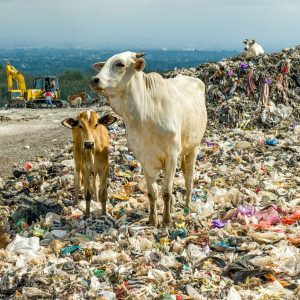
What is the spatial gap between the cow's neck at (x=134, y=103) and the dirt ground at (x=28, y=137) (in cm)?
494

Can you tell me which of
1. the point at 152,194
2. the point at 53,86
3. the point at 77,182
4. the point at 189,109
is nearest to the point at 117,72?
the point at 189,109

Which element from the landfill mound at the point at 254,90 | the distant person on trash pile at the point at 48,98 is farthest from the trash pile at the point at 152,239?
the distant person on trash pile at the point at 48,98

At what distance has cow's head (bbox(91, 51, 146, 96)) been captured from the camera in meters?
5.30

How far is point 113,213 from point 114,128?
21.4 ft

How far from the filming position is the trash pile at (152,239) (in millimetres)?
4688

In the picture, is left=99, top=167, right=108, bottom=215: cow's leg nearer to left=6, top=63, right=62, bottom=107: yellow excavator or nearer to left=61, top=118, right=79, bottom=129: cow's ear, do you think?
left=61, top=118, right=79, bottom=129: cow's ear

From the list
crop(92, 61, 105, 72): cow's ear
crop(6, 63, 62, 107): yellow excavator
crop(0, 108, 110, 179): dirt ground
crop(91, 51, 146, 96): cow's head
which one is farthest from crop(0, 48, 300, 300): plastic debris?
crop(6, 63, 62, 107): yellow excavator

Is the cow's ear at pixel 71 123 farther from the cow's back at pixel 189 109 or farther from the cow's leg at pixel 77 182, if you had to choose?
the cow's back at pixel 189 109

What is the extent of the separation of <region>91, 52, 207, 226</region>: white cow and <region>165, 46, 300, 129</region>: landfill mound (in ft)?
25.4

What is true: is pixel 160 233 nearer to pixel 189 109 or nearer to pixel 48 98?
pixel 189 109

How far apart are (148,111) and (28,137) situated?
28.3 ft

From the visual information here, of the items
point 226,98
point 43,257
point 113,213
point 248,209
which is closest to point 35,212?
point 113,213

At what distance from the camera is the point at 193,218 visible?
636 cm

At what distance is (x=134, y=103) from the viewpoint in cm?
564
